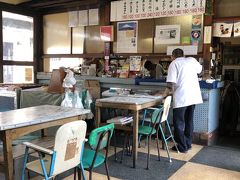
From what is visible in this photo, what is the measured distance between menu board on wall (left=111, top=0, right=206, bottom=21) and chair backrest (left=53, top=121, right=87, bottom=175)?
139 inches

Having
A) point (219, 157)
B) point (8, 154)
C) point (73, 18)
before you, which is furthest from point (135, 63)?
point (8, 154)

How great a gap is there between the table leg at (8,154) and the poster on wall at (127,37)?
159 inches

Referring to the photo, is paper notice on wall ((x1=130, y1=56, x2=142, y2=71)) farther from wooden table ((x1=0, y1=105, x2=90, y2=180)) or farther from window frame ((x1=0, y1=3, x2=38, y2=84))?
wooden table ((x1=0, y1=105, x2=90, y2=180))

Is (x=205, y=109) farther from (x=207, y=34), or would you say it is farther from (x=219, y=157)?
(x=207, y=34)

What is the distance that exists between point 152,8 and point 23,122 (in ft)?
12.6

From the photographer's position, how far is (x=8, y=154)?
2232 mm

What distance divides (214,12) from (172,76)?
1.70 meters

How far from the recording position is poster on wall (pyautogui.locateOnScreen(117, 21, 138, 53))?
584 cm

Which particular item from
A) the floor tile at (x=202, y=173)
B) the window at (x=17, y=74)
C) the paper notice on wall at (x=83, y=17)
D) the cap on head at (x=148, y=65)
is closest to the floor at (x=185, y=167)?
the floor tile at (x=202, y=173)

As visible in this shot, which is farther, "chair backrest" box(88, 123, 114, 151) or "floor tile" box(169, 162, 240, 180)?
"floor tile" box(169, 162, 240, 180)

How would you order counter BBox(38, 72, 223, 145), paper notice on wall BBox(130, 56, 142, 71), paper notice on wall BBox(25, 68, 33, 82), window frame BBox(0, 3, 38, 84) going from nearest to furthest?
counter BBox(38, 72, 223, 145) → paper notice on wall BBox(130, 56, 142, 71) → window frame BBox(0, 3, 38, 84) → paper notice on wall BBox(25, 68, 33, 82)

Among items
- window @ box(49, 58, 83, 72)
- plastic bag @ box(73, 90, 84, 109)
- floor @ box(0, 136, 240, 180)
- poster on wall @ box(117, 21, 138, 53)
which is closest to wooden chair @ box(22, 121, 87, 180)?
floor @ box(0, 136, 240, 180)

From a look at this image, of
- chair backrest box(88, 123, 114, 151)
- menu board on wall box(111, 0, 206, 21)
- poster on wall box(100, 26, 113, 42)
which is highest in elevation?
menu board on wall box(111, 0, 206, 21)

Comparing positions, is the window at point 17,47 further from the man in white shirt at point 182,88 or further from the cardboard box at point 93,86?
the man in white shirt at point 182,88
